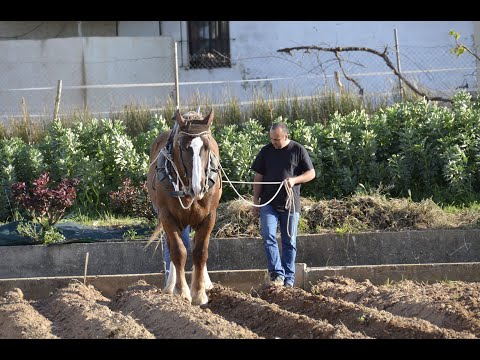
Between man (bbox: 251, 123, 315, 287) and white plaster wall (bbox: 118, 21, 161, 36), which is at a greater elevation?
white plaster wall (bbox: 118, 21, 161, 36)

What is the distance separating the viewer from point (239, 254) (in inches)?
524

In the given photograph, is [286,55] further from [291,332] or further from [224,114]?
[291,332]

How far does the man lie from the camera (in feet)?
38.3

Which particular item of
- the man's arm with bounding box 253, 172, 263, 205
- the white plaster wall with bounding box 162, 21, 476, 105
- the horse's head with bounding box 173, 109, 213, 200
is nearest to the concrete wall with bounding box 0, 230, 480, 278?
the man's arm with bounding box 253, 172, 263, 205

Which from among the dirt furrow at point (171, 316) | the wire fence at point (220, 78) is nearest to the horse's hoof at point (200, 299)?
the dirt furrow at point (171, 316)

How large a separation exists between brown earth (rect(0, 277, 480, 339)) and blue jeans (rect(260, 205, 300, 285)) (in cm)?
42

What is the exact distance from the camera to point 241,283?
1171cm

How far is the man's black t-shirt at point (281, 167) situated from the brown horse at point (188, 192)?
33.5 inches

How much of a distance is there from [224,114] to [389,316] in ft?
33.1

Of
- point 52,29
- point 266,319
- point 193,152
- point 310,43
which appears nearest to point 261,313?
point 266,319

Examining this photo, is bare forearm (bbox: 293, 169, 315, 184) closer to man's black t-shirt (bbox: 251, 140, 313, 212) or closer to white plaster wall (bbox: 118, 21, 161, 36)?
man's black t-shirt (bbox: 251, 140, 313, 212)

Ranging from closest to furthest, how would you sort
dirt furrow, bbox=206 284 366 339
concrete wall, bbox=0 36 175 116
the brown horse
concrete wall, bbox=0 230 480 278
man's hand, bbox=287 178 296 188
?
dirt furrow, bbox=206 284 366 339 → the brown horse → man's hand, bbox=287 178 296 188 → concrete wall, bbox=0 230 480 278 → concrete wall, bbox=0 36 175 116

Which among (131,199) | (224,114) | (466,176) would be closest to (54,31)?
(224,114)

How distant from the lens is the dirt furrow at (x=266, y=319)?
832 cm
